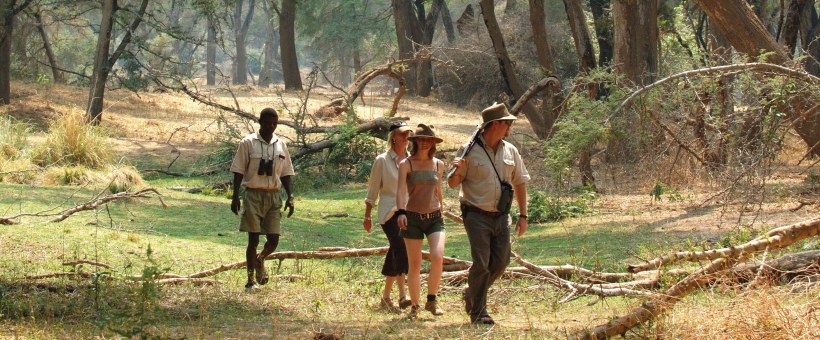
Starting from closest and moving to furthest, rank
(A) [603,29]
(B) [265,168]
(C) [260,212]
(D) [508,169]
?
(D) [508,169], (B) [265,168], (C) [260,212], (A) [603,29]

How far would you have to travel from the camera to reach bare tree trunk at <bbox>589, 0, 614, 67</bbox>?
27844 mm

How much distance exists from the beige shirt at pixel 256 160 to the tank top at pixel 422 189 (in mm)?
1290

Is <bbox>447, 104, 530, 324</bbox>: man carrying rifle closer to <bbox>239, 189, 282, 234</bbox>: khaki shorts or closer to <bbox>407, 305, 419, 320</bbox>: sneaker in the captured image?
<bbox>407, 305, 419, 320</bbox>: sneaker

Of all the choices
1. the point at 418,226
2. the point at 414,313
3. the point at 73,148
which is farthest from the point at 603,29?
the point at 414,313

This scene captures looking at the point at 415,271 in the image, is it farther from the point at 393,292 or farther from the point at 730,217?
the point at 730,217

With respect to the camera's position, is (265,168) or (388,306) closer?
(388,306)

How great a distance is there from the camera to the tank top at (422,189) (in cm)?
821

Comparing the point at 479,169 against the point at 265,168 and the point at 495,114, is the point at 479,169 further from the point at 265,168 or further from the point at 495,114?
the point at 265,168

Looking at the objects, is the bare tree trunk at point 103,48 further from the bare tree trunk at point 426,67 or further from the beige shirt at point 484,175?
the beige shirt at point 484,175

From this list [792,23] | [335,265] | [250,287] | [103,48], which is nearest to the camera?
[250,287]

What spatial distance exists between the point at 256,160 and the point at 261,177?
0.14 metres

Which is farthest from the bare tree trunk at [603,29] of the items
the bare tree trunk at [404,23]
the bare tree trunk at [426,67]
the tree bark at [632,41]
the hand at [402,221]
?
the hand at [402,221]

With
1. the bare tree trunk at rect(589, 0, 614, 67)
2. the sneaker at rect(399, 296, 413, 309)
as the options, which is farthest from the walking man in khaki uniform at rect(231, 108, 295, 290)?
the bare tree trunk at rect(589, 0, 614, 67)

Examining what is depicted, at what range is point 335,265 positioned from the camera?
36.5 ft
